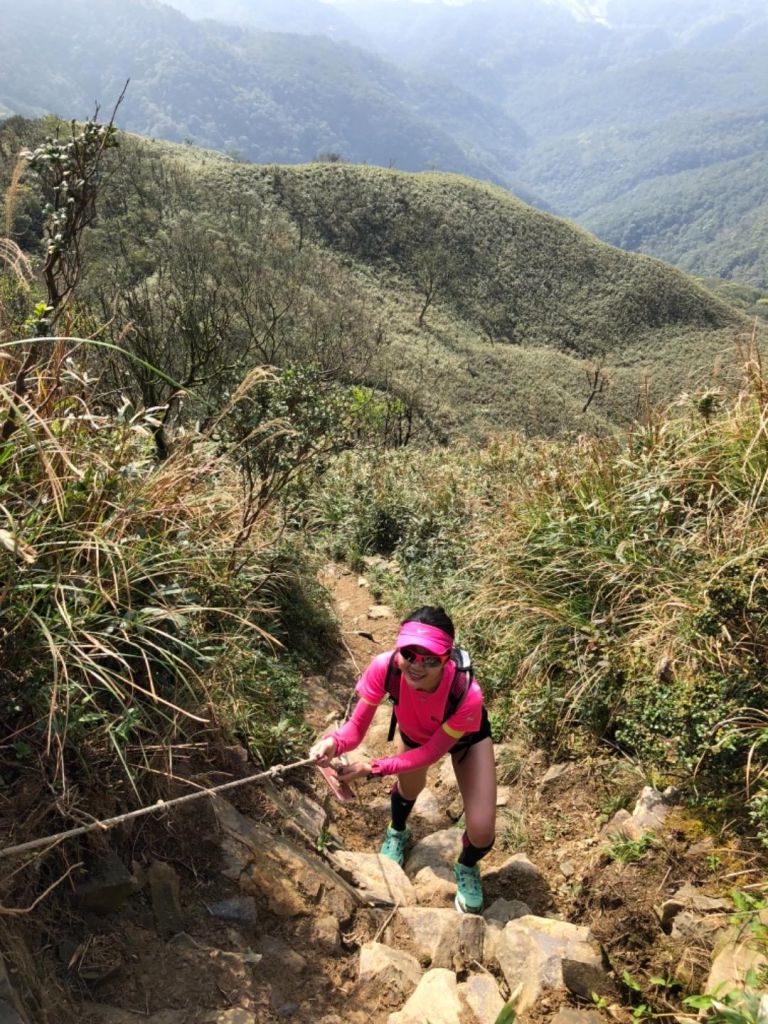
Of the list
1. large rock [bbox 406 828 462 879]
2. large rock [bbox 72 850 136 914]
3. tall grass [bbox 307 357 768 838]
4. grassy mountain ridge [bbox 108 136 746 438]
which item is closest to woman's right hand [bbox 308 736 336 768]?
large rock [bbox 406 828 462 879]

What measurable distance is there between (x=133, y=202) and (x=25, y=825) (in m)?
53.6

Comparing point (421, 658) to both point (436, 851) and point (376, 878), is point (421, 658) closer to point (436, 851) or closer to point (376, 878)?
point (376, 878)

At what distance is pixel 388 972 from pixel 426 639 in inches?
45.7

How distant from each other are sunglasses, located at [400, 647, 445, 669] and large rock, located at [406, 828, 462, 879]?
3.46 feet

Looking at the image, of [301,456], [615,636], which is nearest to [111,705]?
[615,636]

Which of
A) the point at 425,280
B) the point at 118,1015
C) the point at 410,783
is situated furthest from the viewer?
the point at 425,280

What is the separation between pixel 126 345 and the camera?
304 inches

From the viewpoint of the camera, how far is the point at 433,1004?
220 cm

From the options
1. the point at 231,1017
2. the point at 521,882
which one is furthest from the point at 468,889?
the point at 231,1017

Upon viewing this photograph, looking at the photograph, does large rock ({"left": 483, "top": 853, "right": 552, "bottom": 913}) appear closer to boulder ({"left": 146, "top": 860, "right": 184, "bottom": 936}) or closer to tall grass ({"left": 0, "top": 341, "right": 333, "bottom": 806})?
tall grass ({"left": 0, "top": 341, "right": 333, "bottom": 806})

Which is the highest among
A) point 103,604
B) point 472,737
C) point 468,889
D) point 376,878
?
point 103,604

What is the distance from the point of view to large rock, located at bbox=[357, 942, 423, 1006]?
2.31 m

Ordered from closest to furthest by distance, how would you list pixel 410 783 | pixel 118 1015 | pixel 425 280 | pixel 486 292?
pixel 118 1015 → pixel 410 783 → pixel 425 280 → pixel 486 292

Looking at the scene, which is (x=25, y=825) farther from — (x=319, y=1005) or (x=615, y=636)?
(x=615, y=636)
